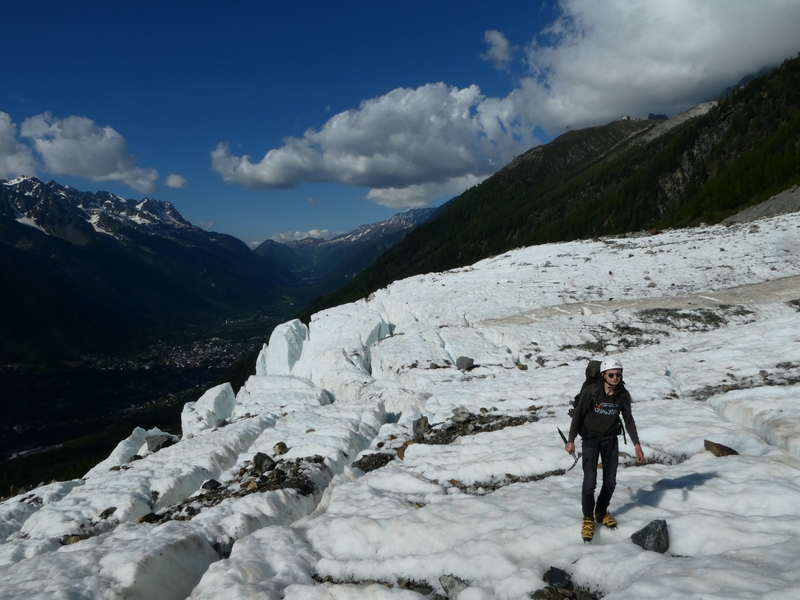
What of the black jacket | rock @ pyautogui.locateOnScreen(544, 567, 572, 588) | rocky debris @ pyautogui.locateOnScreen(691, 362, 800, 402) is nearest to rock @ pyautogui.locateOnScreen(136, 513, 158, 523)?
rock @ pyautogui.locateOnScreen(544, 567, 572, 588)

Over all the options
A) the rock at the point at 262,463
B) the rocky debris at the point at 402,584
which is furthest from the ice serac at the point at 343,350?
the rocky debris at the point at 402,584

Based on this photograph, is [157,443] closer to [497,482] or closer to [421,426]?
[421,426]

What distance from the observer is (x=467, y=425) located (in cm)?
1598

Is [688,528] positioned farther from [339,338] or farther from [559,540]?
[339,338]

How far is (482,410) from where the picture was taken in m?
17.2

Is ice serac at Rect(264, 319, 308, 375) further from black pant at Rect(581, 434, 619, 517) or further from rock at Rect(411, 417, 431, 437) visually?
black pant at Rect(581, 434, 619, 517)

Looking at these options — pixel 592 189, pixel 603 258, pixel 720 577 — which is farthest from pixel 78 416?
pixel 592 189

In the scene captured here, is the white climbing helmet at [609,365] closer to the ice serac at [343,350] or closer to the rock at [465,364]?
the rock at [465,364]

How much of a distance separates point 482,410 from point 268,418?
401 inches

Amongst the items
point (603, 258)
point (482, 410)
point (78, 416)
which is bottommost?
point (78, 416)

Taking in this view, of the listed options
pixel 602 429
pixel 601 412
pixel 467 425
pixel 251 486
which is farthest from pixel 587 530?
pixel 251 486

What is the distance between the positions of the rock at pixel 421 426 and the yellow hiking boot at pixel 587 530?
890cm

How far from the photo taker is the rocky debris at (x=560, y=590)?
6.34 meters

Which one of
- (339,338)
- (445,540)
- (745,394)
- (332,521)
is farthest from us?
(339,338)
